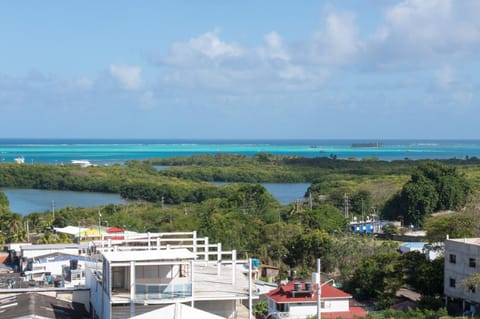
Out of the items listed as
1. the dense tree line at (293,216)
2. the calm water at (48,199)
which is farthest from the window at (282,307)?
the calm water at (48,199)

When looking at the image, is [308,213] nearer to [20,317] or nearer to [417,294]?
[417,294]

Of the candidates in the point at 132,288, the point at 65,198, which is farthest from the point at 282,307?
the point at 65,198

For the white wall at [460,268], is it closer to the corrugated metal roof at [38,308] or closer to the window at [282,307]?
the window at [282,307]

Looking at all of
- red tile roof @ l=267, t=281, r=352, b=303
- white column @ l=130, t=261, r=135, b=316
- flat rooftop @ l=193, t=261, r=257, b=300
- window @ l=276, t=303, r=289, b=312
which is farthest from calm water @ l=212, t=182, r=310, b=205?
white column @ l=130, t=261, r=135, b=316

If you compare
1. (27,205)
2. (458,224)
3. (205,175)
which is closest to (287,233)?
(458,224)

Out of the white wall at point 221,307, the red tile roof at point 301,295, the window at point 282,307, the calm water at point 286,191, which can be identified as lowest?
the calm water at point 286,191

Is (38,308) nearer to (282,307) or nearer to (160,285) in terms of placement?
(160,285)

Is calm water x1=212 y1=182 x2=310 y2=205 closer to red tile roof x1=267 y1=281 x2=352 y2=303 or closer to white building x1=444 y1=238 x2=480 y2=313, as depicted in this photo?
white building x1=444 y1=238 x2=480 y2=313
